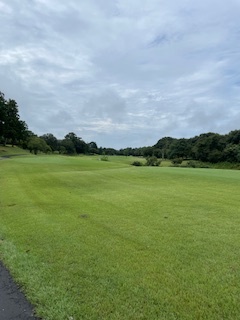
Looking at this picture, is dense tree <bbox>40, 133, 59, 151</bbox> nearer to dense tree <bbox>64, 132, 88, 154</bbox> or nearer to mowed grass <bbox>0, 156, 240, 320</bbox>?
dense tree <bbox>64, 132, 88, 154</bbox>

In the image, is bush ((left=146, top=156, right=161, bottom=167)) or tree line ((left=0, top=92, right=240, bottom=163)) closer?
bush ((left=146, top=156, right=161, bottom=167))

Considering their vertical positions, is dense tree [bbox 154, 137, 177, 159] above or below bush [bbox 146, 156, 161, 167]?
above

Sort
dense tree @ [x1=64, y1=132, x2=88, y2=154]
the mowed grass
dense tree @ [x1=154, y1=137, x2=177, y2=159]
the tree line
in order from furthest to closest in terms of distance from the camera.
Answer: dense tree @ [x1=64, y1=132, x2=88, y2=154], dense tree @ [x1=154, y1=137, x2=177, y2=159], the tree line, the mowed grass

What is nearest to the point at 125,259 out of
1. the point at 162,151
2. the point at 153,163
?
the point at 153,163

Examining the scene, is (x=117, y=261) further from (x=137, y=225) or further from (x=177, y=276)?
(x=137, y=225)

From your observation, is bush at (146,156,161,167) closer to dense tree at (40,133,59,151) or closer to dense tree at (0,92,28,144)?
dense tree at (0,92,28,144)

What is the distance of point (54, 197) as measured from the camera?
12.4 metres

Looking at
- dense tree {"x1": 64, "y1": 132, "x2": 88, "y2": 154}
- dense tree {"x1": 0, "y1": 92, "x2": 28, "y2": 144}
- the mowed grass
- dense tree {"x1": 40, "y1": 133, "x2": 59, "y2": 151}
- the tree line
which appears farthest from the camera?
dense tree {"x1": 64, "y1": 132, "x2": 88, "y2": 154}

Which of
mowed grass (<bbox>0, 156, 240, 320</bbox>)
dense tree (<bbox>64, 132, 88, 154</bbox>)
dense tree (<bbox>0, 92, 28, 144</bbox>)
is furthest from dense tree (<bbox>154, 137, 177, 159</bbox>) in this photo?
mowed grass (<bbox>0, 156, 240, 320</bbox>)

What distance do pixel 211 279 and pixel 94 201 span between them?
24.7ft

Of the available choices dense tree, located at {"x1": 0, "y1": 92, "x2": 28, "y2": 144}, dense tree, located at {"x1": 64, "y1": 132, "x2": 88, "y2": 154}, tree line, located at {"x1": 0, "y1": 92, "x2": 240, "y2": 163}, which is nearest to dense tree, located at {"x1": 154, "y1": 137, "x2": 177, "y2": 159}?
tree line, located at {"x1": 0, "y1": 92, "x2": 240, "y2": 163}

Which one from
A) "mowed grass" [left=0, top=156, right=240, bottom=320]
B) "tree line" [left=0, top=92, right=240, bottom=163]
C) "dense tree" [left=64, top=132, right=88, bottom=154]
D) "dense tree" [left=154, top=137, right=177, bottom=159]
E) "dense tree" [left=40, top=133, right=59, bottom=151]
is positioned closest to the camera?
"mowed grass" [left=0, top=156, right=240, bottom=320]

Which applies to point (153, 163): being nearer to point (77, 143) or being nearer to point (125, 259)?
point (125, 259)

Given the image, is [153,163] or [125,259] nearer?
[125,259]
